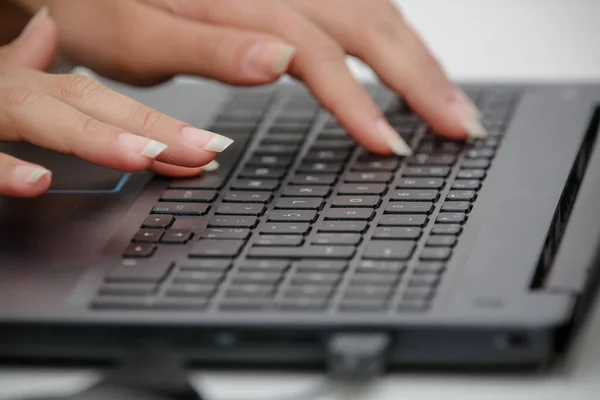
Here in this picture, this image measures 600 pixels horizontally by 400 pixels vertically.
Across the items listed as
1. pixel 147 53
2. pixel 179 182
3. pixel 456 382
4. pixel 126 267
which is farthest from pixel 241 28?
pixel 456 382

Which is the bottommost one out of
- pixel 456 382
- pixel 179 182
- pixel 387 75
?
pixel 456 382

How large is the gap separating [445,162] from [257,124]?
7.0 inches

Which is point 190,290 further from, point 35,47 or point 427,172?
point 35,47

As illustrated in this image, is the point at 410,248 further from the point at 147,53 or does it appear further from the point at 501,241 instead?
the point at 147,53

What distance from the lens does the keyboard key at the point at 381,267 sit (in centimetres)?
51

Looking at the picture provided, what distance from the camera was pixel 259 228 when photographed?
0.58m

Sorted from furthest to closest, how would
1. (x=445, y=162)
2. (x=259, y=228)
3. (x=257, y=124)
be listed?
1. (x=257, y=124)
2. (x=445, y=162)
3. (x=259, y=228)

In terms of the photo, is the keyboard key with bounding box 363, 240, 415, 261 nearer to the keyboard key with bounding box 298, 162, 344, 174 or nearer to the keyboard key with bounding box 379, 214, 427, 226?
the keyboard key with bounding box 379, 214, 427, 226

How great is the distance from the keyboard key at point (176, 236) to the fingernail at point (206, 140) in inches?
3.9

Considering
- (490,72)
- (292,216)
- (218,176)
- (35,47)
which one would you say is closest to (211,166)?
(218,176)

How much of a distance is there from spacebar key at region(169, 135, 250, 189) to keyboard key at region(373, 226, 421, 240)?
5.6 inches

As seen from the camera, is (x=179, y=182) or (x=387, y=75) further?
(x=387, y=75)

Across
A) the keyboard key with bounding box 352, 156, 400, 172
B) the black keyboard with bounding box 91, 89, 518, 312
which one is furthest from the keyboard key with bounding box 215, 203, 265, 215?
the keyboard key with bounding box 352, 156, 400, 172

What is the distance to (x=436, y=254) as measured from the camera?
1.73 ft
